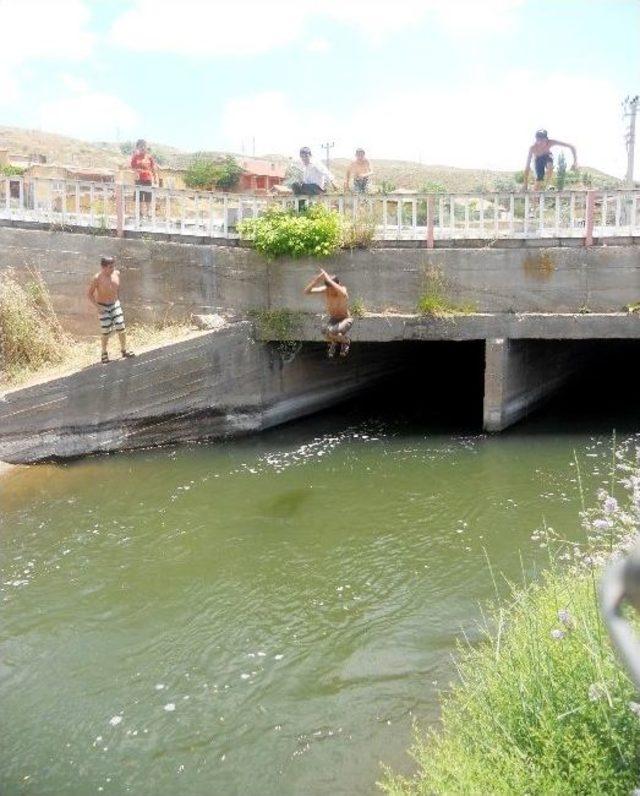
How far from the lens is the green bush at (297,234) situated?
41.9ft

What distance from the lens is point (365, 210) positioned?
1288 centimetres

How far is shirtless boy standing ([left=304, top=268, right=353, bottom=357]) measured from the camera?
12.0 metres

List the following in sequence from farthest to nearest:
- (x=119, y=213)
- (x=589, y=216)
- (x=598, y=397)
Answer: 1. (x=598, y=397)
2. (x=119, y=213)
3. (x=589, y=216)

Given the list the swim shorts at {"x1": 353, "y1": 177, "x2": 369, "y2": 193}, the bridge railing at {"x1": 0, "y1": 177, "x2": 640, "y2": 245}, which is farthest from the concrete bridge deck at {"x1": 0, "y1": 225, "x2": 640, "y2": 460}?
the swim shorts at {"x1": 353, "y1": 177, "x2": 369, "y2": 193}

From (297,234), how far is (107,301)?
10.7 ft

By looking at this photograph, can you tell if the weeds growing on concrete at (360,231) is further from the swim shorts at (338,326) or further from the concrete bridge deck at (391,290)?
the swim shorts at (338,326)

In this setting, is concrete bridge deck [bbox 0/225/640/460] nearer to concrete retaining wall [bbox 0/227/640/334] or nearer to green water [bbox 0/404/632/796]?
concrete retaining wall [bbox 0/227/640/334]

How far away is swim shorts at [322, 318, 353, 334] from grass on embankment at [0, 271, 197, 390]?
234 centimetres

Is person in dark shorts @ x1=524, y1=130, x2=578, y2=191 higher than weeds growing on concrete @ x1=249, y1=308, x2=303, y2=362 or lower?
higher

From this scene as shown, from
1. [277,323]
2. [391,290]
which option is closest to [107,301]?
[277,323]

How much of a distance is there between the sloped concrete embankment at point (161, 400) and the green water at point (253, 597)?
0.46 metres

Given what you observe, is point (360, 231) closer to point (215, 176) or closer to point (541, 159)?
point (541, 159)

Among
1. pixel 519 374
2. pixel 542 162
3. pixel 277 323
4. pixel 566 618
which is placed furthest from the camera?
pixel 542 162

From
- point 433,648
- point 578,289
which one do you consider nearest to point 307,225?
point 578,289
